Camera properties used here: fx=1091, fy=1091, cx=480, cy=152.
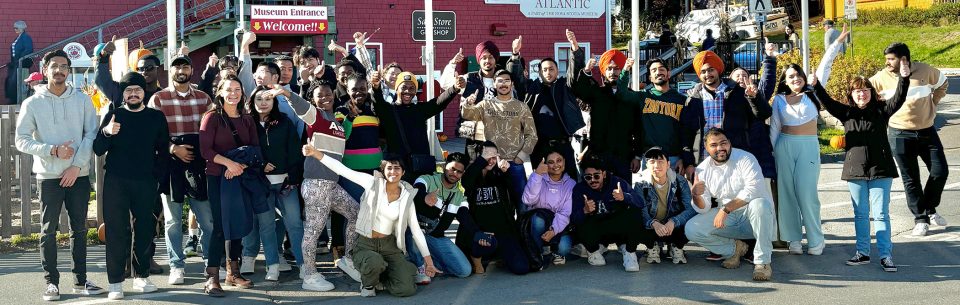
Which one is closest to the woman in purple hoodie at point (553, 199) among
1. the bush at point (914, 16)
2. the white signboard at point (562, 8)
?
the white signboard at point (562, 8)

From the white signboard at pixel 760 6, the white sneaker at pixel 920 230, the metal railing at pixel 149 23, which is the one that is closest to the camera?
the white sneaker at pixel 920 230

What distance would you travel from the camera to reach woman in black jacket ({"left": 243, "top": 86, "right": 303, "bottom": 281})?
8258 millimetres

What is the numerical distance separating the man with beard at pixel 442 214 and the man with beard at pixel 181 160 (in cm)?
162

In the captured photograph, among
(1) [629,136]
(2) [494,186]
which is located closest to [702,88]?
(1) [629,136]

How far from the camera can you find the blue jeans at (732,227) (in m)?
8.48

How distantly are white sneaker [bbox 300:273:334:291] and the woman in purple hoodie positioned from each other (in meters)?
1.76

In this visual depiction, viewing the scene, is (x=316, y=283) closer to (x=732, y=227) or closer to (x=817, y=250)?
(x=732, y=227)

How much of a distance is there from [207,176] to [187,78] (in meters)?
0.82

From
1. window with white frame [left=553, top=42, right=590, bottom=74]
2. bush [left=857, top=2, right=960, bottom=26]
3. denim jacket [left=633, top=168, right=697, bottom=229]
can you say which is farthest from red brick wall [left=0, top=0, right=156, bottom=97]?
bush [left=857, top=2, right=960, bottom=26]

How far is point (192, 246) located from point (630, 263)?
3.83 m

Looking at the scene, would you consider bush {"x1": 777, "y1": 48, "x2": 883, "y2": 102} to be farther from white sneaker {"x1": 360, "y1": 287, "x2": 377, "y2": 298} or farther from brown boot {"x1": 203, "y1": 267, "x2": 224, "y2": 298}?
brown boot {"x1": 203, "y1": 267, "x2": 224, "y2": 298}

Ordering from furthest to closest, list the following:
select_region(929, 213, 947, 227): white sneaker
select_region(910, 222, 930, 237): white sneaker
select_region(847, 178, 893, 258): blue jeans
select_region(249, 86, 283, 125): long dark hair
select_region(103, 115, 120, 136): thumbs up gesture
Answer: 1. select_region(929, 213, 947, 227): white sneaker
2. select_region(910, 222, 930, 237): white sneaker
3. select_region(847, 178, 893, 258): blue jeans
4. select_region(249, 86, 283, 125): long dark hair
5. select_region(103, 115, 120, 136): thumbs up gesture

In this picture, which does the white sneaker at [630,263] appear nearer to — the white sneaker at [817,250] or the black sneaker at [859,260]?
the white sneaker at [817,250]

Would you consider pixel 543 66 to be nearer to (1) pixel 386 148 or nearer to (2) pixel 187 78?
(1) pixel 386 148
